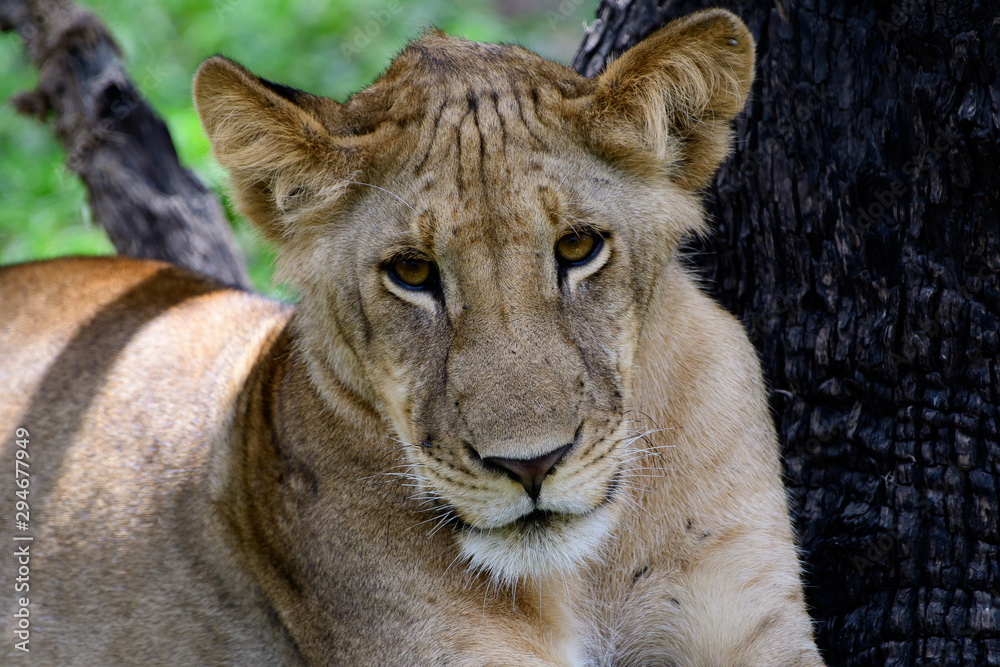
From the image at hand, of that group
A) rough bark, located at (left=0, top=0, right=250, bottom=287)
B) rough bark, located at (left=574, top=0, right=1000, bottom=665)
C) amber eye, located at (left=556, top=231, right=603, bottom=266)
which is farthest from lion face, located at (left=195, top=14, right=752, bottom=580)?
rough bark, located at (left=0, top=0, right=250, bottom=287)

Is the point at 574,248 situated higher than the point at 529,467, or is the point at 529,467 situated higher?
the point at 574,248

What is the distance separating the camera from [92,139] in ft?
17.4

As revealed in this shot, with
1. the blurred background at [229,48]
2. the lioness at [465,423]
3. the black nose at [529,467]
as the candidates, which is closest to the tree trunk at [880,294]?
the lioness at [465,423]

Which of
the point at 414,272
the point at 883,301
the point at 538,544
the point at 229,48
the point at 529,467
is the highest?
the point at 229,48

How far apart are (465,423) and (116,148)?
3714mm

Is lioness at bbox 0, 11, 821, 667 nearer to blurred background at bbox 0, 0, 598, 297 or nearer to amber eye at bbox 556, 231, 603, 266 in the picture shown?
amber eye at bbox 556, 231, 603, 266

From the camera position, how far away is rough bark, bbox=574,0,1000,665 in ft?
8.98

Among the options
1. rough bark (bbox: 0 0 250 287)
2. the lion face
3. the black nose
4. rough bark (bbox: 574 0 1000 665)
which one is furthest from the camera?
rough bark (bbox: 0 0 250 287)

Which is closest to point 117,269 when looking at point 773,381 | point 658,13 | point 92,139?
point 92,139

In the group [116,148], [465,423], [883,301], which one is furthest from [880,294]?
[116,148]

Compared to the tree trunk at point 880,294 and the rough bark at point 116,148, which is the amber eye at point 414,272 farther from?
the rough bark at point 116,148

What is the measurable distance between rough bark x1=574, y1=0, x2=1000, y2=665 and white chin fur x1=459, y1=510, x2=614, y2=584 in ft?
2.96

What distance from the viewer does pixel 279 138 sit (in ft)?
8.59

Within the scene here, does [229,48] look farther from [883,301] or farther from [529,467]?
[529,467]
